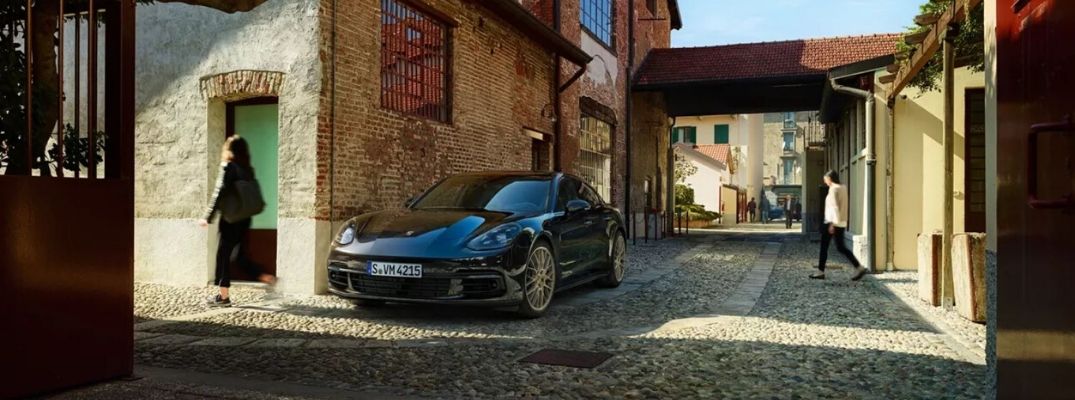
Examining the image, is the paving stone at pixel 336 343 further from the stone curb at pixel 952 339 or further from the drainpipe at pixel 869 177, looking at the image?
the drainpipe at pixel 869 177

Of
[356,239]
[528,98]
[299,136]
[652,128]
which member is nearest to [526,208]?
[356,239]

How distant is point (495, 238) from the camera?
625 centimetres

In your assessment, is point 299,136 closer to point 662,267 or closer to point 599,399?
point 599,399

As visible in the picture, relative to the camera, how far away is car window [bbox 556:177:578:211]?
7426 mm

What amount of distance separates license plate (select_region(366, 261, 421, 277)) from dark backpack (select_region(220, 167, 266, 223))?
135cm

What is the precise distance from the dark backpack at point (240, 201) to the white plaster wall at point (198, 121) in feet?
3.51

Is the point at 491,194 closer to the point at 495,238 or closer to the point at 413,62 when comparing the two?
the point at 495,238

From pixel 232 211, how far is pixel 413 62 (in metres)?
3.94

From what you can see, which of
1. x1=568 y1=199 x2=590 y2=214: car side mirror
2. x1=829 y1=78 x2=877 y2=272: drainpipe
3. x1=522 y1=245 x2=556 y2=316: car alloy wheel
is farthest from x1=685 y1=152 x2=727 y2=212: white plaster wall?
x1=522 y1=245 x2=556 y2=316: car alloy wheel

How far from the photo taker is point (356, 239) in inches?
255

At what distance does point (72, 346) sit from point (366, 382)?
60.1 inches

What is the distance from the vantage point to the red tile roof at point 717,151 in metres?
44.3

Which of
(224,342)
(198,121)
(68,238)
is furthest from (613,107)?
(68,238)

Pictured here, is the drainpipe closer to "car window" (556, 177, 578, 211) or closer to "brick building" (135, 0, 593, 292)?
"car window" (556, 177, 578, 211)
